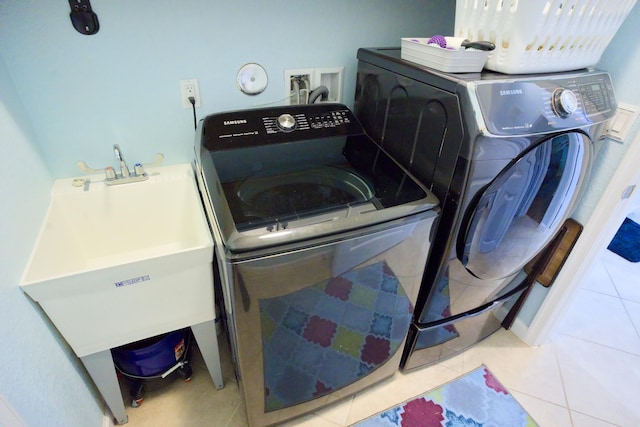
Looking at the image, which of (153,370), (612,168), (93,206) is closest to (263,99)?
(93,206)

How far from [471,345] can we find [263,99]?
152 cm

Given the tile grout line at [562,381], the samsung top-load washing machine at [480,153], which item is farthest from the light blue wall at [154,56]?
the tile grout line at [562,381]

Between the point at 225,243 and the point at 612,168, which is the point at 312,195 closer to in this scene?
the point at 225,243

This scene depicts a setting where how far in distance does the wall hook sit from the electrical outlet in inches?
11.3

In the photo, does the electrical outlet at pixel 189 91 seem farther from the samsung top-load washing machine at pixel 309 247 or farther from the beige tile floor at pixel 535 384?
the beige tile floor at pixel 535 384

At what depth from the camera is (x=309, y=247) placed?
0.82m

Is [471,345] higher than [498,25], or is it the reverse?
[498,25]

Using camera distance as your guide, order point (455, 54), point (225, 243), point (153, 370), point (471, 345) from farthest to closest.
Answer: point (471, 345) → point (153, 370) → point (455, 54) → point (225, 243)

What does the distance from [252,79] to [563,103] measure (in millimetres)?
1028

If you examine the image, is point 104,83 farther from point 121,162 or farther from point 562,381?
point 562,381

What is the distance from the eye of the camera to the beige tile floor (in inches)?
53.0

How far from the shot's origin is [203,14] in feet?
3.71

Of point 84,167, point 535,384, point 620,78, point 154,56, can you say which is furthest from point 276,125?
point 535,384

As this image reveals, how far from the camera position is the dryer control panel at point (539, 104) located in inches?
32.7
